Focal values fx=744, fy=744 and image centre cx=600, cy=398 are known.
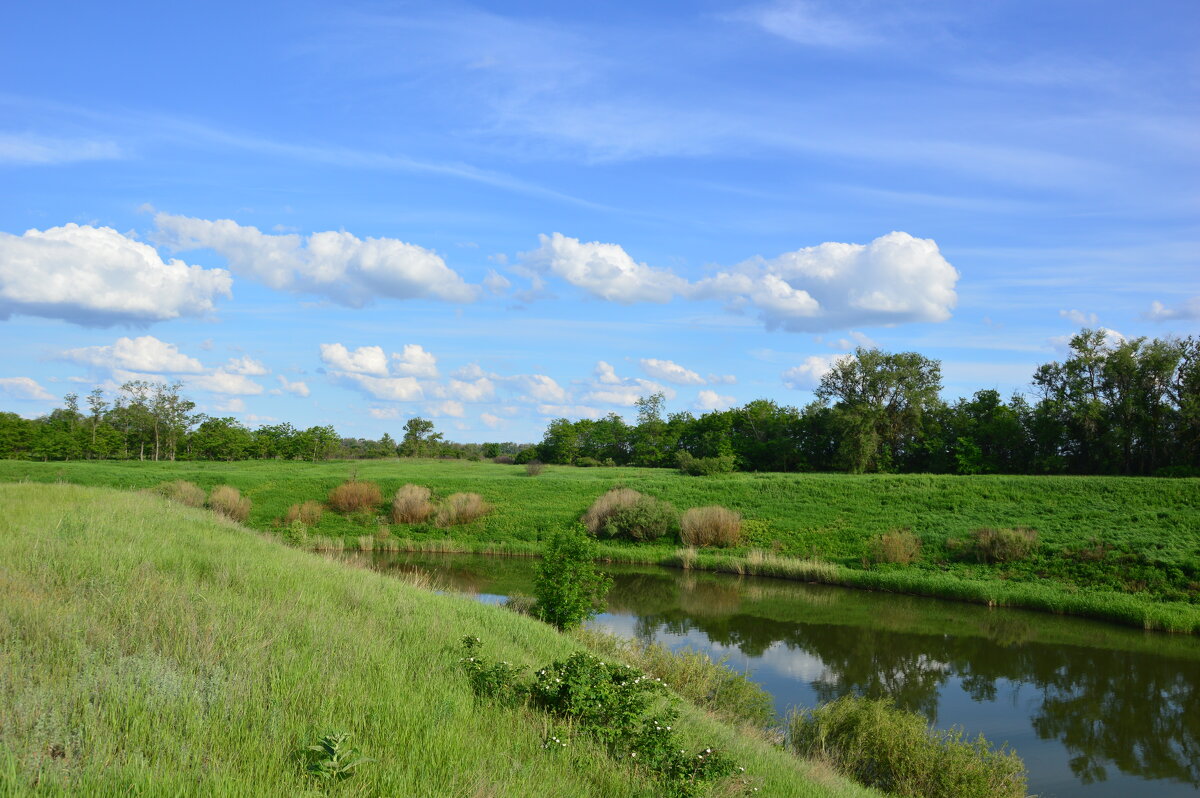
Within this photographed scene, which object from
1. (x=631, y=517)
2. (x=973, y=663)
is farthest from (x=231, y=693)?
(x=631, y=517)

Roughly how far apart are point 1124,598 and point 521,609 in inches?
868

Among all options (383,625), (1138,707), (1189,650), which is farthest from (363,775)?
(1189,650)

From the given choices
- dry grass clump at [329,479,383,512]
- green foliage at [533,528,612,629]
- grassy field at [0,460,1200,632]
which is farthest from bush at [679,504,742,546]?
green foliage at [533,528,612,629]

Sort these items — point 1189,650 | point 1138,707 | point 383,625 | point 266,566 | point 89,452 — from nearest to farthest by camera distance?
point 383,625
point 266,566
point 1138,707
point 1189,650
point 89,452

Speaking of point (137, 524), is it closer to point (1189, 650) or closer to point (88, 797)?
point (88, 797)

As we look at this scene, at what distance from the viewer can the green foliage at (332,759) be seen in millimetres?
4855

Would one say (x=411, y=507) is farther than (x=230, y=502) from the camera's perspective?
Yes

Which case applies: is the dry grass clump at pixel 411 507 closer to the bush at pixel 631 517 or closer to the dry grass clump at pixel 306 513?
the dry grass clump at pixel 306 513

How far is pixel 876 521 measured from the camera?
38.0m

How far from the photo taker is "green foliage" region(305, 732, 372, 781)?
4855 millimetres

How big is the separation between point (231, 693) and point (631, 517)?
1320 inches

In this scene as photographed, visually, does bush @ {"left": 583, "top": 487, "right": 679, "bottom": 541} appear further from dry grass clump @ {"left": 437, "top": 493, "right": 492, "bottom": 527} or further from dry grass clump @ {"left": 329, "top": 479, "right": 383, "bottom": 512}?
dry grass clump @ {"left": 329, "top": 479, "right": 383, "bottom": 512}

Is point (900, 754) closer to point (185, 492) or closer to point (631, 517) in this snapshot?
point (631, 517)

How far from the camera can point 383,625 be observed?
9594mm
